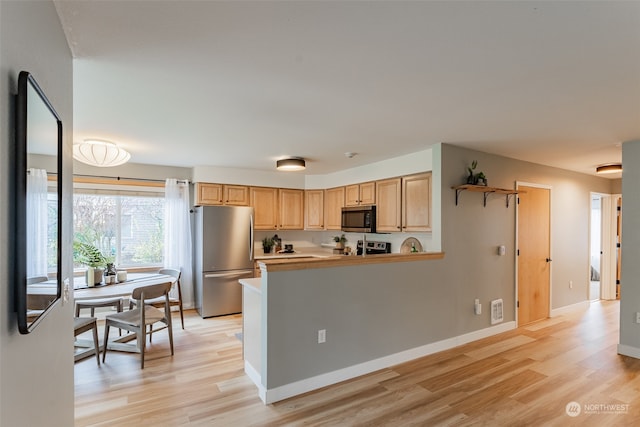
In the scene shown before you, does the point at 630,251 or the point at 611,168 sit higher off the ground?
the point at 611,168

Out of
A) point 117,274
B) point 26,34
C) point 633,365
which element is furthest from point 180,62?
point 633,365

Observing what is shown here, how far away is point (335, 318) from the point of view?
117 inches

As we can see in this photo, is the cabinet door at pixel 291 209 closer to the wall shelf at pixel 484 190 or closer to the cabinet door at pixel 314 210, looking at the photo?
the cabinet door at pixel 314 210

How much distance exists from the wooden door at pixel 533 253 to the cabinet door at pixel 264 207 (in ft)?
12.4

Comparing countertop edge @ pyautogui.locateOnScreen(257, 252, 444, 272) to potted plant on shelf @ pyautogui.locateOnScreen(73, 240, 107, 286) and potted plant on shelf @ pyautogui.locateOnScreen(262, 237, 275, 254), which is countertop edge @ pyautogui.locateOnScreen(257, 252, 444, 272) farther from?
potted plant on shelf @ pyautogui.locateOnScreen(262, 237, 275, 254)

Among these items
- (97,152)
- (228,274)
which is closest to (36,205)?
(97,152)

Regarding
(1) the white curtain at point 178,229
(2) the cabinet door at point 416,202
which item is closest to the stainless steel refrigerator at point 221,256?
(1) the white curtain at point 178,229

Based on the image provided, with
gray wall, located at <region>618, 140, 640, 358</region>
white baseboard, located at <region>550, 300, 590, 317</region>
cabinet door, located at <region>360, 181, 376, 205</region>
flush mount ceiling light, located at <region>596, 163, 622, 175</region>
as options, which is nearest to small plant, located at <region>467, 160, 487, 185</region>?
cabinet door, located at <region>360, 181, 376, 205</region>

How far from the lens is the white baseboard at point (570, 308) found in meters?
4.98

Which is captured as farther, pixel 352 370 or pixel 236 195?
pixel 236 195

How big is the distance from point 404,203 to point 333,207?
169 cm

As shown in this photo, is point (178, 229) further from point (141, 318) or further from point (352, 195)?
point (352, 195)

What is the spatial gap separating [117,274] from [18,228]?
3144 mm

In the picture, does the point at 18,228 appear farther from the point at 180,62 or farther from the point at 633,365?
the point at 633,365
